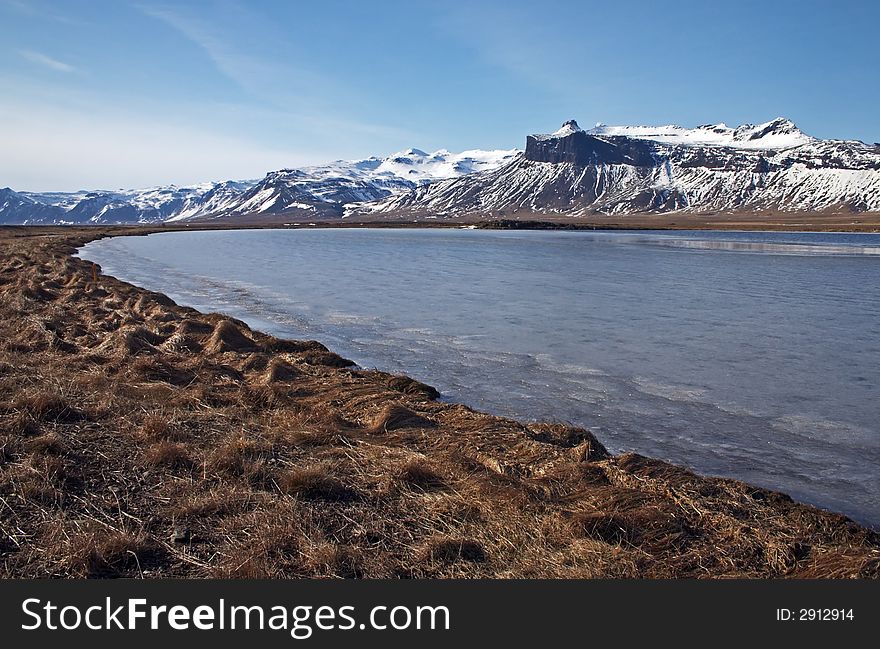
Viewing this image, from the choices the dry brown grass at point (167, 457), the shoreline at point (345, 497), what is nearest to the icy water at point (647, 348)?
the shoreline at point (345, 497)

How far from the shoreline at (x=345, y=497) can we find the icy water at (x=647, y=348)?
5.16ft

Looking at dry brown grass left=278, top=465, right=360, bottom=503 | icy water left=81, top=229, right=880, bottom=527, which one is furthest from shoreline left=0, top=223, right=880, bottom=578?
icy water left=81, top=229, right=880, bottom=527

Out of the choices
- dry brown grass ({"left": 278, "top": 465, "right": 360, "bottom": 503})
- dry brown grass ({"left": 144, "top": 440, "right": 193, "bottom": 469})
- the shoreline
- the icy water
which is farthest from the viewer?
the icy water

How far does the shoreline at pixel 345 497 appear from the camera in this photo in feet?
18.5

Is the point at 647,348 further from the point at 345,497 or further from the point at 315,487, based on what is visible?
the point at 315,487

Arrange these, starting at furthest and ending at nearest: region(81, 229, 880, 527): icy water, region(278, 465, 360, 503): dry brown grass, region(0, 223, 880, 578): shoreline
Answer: region(81, 229, 880, 527): icy water < region(278, 465, 360, 503): dry brown grass < region(0, 223, 880, 578): shoreline

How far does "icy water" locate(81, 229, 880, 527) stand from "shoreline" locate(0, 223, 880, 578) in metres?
1.57

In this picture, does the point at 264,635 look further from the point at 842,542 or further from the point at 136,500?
the point at 842,542

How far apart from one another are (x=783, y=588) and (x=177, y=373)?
33.2 feet

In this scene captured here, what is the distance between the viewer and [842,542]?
21.4 feet

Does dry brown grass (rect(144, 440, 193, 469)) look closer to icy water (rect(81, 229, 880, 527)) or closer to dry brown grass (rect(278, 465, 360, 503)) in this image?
dry brown grass (rect(278, 465, 360, 503))

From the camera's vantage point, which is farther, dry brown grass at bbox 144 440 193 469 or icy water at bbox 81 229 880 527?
icy water at bbox 81 229 880 527

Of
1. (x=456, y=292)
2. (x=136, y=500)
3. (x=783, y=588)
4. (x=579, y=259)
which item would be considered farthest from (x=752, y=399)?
(x=579, y=259)

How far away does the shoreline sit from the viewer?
222 inches
